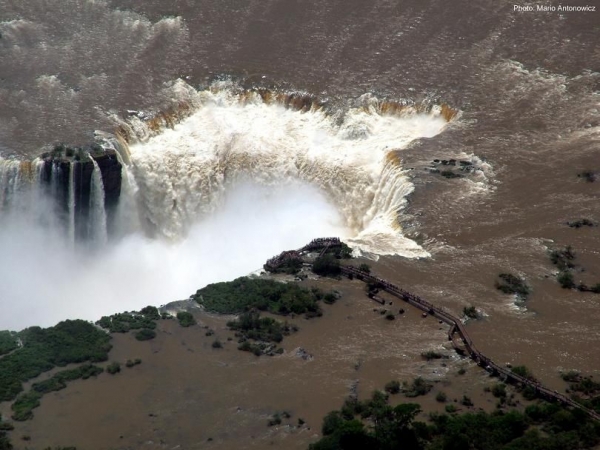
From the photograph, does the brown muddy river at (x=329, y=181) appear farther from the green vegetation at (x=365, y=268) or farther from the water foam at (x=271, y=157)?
the green vegetation at (x=365, y=268)

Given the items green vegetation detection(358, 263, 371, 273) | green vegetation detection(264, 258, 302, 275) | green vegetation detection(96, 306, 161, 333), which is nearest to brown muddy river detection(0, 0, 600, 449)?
green vegetation detection(96, 306, 161, 333)

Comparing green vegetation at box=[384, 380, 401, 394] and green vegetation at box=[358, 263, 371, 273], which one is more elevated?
green vegetation at box=[358, 263, 371, 273]

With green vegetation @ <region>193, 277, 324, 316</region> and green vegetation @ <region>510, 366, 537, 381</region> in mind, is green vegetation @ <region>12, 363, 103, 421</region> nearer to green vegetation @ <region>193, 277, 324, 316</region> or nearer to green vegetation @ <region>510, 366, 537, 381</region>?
green vegetation @ <region>193, 277, 324, 316</region>

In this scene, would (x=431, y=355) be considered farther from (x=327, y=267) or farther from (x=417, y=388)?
(x=327, y=267)

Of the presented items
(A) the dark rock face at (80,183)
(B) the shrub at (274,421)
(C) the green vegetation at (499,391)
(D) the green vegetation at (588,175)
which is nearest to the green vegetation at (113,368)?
(B) the shrub at (274,421)

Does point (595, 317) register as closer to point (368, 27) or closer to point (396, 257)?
point (396, 257)

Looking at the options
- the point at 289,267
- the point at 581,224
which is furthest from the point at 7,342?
the point at 581,224
